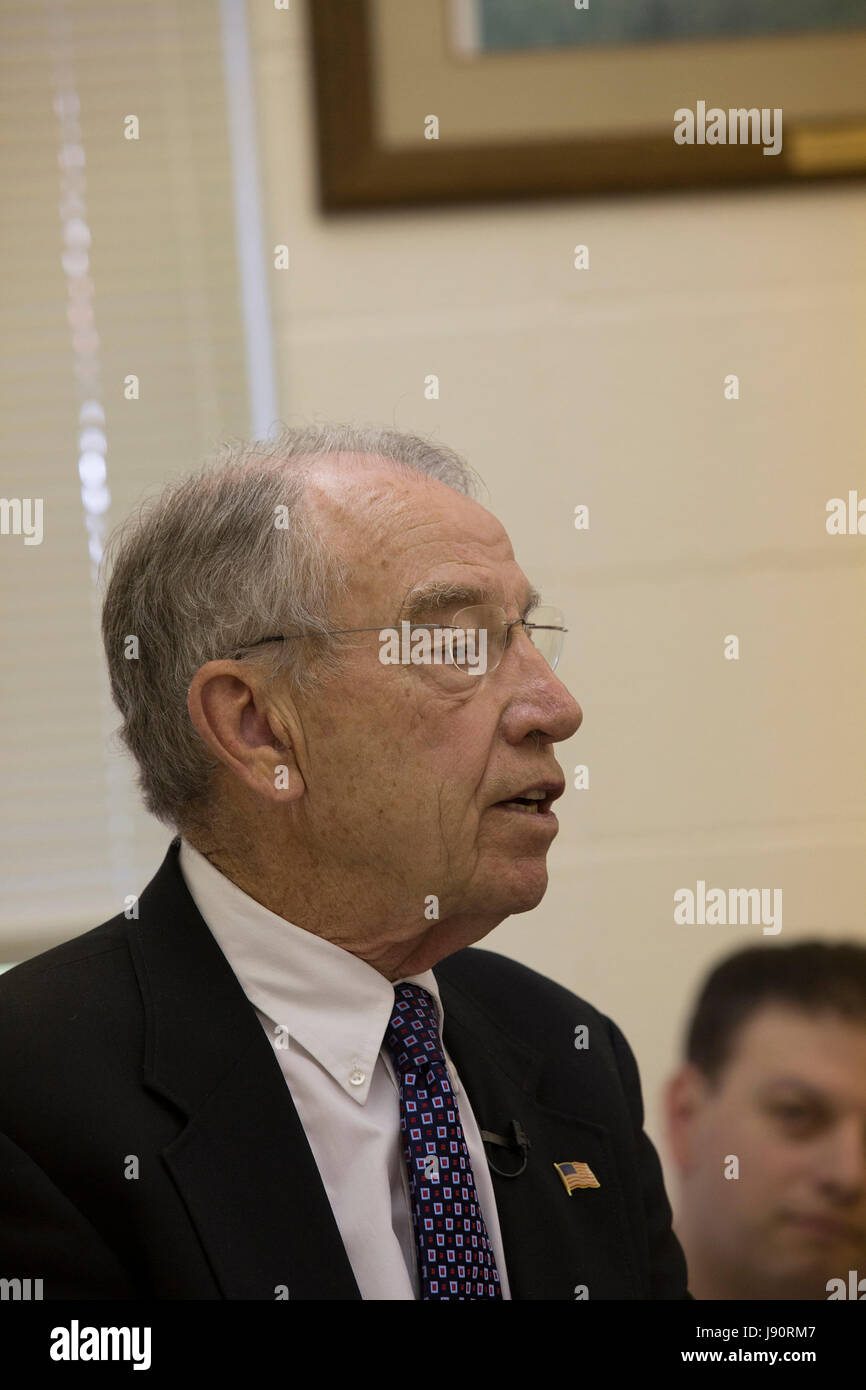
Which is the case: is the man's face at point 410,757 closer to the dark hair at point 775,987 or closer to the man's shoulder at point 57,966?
the man's shoulder at point 57,966

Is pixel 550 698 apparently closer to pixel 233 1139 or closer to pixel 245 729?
pixel 245 729

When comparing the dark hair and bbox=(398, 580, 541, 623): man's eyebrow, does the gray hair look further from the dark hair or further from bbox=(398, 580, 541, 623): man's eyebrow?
the dark hair

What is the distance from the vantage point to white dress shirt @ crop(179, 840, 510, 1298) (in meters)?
1.20

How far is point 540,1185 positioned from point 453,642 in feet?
1.78

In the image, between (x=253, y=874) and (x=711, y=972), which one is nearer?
(x=253, y=874)

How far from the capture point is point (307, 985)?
1279mm

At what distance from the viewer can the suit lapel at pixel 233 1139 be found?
113 cm

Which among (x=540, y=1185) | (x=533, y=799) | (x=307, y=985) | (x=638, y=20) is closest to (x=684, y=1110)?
(x=540, y=1185)

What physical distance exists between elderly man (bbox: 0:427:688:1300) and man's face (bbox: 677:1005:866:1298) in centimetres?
56

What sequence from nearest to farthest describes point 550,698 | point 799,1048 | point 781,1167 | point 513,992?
point 550,698 < point 513,992 < point 781,1167 < point 799,1048

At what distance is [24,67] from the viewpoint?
2143 mm

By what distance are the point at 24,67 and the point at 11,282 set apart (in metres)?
0.34
